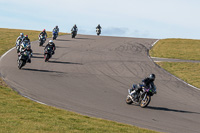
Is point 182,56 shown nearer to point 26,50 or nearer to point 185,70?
point 185,70

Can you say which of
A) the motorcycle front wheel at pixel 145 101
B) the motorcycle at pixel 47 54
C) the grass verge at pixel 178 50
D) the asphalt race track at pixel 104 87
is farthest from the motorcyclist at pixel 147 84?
the grass verge at pixel 178 50

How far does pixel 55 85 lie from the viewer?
19469 mm

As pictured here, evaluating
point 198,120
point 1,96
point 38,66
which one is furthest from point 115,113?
point 38,66

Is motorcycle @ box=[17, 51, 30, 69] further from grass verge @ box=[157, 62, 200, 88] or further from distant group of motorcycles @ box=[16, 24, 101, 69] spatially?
grass verge @ box=[157, 62, 200, 88]

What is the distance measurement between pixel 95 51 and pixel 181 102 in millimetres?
19149

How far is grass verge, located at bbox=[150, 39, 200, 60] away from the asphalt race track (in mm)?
4290

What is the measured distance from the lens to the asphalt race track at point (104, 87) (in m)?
14.1

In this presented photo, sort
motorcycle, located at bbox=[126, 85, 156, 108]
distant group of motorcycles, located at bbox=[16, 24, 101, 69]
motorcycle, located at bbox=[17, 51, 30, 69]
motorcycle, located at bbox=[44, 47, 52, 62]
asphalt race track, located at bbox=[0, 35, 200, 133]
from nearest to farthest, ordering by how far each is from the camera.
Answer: asphalt race track, located at bbox=[0, 35, 200, 133] → motorcycle, located at bbox=[126, 85, 156, 108] → motorcycle, located at bbox=[17, 51, 30, 69] → distant group of motorcycles, located at bbox=[16, 24, 101, 69] → motorcycle, located at bbox=[44, 47, 52, 62]

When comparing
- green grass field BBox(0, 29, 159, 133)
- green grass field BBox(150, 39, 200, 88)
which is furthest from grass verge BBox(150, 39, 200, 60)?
green grass field BBox(0, 29, 159, 133)

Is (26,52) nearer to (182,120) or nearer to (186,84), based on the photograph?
(186,84)

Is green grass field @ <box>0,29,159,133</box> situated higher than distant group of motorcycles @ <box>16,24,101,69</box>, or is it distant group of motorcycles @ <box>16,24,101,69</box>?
distant group of motorcycles @ <box>16,24,101,69</box>

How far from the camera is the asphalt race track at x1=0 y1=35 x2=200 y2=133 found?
46.3ft

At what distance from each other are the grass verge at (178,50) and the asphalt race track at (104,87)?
4290mm

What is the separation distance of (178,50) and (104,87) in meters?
24.5
